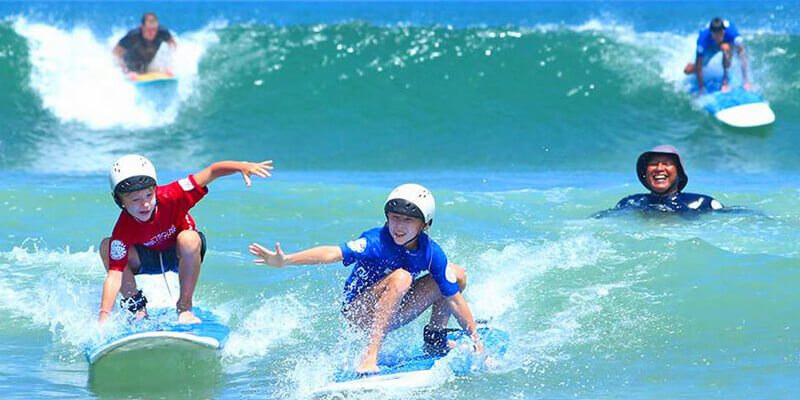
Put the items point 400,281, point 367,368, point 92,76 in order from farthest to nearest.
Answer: point 92,76 < point 400,281 < point 367,368

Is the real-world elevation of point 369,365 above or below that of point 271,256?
below

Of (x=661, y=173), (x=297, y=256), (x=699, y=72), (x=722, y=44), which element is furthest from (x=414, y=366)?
(x=699, y=72)

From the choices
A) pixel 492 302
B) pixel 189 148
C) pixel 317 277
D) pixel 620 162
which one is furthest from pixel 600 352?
pixel 189 148

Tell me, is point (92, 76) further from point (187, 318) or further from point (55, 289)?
point (187, 318)

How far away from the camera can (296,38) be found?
2398 centimetres

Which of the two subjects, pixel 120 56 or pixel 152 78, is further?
pixel 120 56

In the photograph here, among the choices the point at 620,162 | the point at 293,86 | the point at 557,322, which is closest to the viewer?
the point at 557,322

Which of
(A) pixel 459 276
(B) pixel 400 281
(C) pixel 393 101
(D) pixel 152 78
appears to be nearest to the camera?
(B) pixel 400 281

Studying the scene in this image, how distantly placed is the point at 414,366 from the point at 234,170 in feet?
5.57

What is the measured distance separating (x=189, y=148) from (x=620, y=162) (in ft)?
21.7

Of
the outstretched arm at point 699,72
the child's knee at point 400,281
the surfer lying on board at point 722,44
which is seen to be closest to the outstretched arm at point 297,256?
the child's knee at point 400,281

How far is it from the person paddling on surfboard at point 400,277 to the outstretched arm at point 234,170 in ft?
2.13

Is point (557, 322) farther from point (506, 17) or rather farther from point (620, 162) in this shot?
point (506, 17)

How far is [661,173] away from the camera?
1154 centimetres
